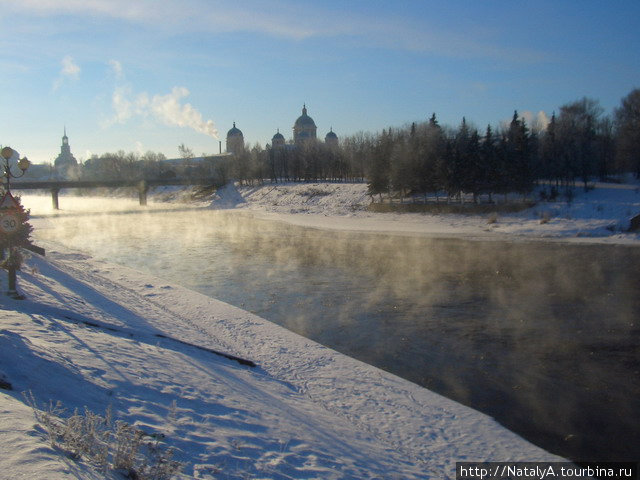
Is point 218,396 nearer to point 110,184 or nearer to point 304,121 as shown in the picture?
point 110,184

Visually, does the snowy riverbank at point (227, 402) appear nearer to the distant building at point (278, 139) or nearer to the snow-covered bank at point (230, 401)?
the snow-covered bank at point (230, 401)

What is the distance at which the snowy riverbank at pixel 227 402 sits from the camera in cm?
616

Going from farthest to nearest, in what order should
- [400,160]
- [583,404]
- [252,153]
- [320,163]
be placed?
[252,153], [320,163], [400,160], [583,404]

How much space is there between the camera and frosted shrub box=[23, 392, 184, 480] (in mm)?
4992

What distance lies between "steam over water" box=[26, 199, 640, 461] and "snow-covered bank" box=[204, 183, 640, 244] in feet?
16.7

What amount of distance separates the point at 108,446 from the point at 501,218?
4600cm

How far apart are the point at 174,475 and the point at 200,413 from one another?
7.47 feet

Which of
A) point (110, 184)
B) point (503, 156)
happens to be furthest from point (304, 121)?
point (503, 156)

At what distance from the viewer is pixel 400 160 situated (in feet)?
199

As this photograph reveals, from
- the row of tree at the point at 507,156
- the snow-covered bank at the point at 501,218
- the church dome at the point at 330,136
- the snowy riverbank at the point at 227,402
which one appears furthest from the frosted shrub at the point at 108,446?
the church dome at the point at 330,136

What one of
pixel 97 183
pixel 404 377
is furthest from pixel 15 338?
pixel 97 183

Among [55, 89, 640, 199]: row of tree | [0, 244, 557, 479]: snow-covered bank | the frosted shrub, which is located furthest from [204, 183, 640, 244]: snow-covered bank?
the frosted shrub

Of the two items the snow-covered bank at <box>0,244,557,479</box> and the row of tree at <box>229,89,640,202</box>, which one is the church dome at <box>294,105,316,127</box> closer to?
the row of tree at <box>229,89,640,202</box>

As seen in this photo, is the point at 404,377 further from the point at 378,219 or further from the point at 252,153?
the point at 252,153
